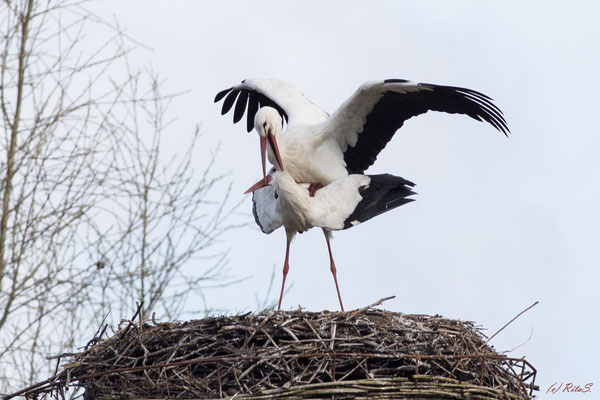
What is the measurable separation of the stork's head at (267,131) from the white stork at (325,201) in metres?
0.14

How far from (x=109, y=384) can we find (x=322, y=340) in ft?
4.64

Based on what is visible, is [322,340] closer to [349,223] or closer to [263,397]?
[263,397]

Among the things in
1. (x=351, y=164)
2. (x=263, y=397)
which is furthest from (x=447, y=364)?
(x=351, y=164)

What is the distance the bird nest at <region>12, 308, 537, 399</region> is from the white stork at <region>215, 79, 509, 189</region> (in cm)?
211

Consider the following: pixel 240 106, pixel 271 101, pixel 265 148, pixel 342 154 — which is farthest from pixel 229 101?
pixel 265 148

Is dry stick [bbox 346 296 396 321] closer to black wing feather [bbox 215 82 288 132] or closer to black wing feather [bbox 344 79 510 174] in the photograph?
black wing feather [bbox 344 79 510 174]

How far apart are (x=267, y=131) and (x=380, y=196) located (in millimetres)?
1057

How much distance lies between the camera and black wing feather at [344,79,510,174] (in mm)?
8391

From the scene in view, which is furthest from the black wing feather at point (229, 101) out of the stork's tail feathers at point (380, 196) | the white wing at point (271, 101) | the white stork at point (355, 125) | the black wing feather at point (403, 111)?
the stork's tail feathers at point (380, 196)

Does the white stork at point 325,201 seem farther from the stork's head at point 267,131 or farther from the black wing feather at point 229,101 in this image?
the black wing feather at point 229,101

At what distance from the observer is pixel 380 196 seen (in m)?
8.51

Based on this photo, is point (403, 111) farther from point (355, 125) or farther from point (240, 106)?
point (240, 106)

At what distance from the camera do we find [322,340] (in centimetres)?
645

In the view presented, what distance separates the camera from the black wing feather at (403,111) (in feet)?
27.5
